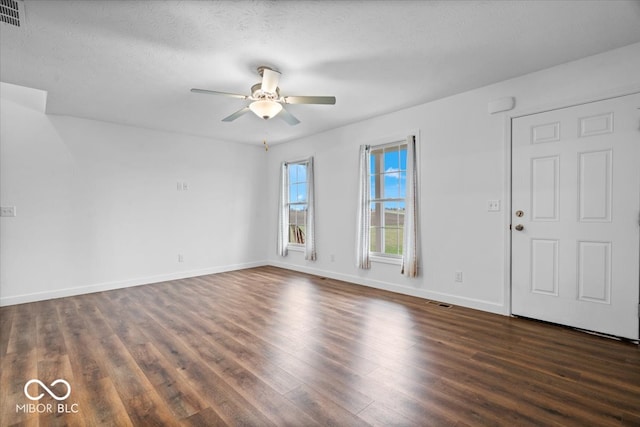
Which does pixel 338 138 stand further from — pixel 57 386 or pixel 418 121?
pixel 57 386

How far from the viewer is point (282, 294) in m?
4.26

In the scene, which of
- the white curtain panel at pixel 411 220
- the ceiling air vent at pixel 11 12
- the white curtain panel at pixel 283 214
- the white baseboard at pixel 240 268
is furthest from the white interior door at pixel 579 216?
the ceiling air vent at pixel 11 12

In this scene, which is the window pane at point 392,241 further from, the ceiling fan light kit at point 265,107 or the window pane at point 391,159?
the ceiling fan light kit at point 265,107

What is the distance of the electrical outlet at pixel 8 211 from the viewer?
3865mm

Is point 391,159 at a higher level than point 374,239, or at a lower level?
higher

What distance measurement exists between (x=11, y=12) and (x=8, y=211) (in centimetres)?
296

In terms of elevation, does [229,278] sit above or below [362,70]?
below

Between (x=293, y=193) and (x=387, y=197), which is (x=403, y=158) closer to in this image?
(x=387, y=197)

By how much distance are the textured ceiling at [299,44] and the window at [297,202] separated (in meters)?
2.50

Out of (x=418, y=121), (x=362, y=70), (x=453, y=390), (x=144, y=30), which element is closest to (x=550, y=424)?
(x=453, y=390)

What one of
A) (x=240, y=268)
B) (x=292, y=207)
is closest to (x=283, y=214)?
(x=292, y=207)

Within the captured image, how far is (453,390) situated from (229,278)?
165 inches

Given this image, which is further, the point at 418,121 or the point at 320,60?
the point at 418,121

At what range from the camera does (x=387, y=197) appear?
180 inches
